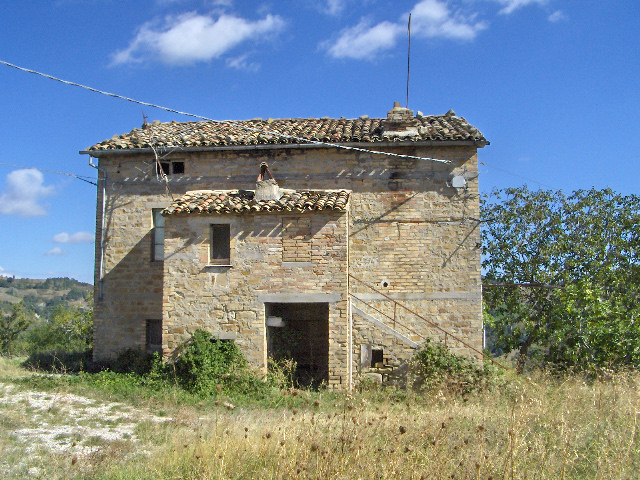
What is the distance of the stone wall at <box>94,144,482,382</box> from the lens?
13516 millimetres

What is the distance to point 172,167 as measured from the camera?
1469cm

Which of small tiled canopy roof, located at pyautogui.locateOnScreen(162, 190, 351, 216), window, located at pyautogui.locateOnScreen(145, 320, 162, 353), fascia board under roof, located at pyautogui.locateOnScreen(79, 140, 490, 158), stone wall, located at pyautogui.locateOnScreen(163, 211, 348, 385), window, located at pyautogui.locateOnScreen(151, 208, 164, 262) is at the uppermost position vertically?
fascia board under roof, located at pyautogui.locateOnScreen(79, 140, 490, 158)

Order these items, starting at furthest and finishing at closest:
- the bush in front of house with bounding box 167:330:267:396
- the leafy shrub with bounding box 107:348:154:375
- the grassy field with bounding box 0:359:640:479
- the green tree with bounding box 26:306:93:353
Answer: the green tree with bounding box 26:306:93:353
the leafy shrub with bounding box 107:348:154:375
the bush in front of house with bounding box 167:330:267:396
the grassy field with bounding box 0:359:640:479

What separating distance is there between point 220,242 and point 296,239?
186 centimetres

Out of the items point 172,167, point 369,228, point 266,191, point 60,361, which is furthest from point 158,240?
point 369,228

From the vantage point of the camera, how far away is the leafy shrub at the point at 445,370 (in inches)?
466

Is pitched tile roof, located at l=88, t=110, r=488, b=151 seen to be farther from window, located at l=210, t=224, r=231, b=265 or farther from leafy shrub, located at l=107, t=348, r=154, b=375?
leafy shrub, located at l=107, t=348, r=154, b=375

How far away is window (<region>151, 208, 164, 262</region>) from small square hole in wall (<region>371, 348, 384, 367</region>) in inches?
246

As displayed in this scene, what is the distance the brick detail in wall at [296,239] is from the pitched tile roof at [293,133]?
8.34 ft

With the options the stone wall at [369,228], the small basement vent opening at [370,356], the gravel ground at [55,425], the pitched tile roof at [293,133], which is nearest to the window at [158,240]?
the stone wall at [369,228]

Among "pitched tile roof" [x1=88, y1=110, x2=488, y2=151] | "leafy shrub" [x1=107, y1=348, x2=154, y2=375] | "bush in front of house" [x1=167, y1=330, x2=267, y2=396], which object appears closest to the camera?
"bush in front of house" [x1=167, y1=330, x2=267, y2=396]

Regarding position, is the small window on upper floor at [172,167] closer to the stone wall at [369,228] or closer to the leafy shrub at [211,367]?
the stone wall at [369,228]

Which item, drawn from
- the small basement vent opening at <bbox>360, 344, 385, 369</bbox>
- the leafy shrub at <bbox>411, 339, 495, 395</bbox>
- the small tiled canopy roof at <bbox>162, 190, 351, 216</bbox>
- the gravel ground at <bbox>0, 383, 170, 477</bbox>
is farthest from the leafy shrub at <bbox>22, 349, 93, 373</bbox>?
the leafy shrub at <bbox>411, 339, 495, 395</bbox>

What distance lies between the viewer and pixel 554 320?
1725 centimetres
